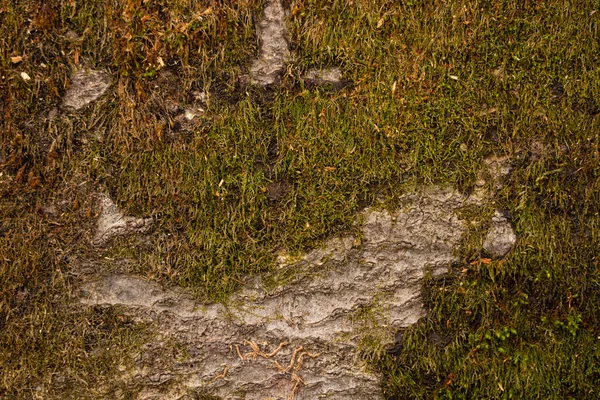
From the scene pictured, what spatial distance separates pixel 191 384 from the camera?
2992 millimetres

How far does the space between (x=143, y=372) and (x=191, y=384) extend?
0.97 ft

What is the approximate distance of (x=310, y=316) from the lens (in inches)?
119

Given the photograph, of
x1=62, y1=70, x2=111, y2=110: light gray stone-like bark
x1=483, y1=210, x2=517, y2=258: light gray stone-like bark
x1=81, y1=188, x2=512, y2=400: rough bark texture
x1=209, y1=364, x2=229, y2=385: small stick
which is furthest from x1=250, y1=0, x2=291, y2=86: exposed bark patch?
x1=209, y1=364, x2=229, y2=385: small stick

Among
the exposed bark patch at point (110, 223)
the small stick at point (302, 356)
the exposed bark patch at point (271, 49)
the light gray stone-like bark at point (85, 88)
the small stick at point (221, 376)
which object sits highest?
the exposed bark patch at point (271, 49)

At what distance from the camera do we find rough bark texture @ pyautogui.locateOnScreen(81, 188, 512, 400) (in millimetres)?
2984

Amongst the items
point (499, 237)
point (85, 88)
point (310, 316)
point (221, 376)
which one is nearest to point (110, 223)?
point (85, 88)

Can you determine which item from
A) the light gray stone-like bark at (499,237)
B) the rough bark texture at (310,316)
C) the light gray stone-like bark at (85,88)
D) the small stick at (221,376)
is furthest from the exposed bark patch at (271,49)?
the small stick at (221,376)

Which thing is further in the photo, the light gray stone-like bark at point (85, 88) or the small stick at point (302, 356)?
the small stick at point (302, 356)

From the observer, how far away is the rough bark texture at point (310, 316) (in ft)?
9.79

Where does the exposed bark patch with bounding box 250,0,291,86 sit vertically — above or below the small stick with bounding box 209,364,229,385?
above

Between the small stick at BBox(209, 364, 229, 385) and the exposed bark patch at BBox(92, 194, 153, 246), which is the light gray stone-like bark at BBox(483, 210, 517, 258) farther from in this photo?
the exposed bark patch at BBox(92, 194, 153, 246)

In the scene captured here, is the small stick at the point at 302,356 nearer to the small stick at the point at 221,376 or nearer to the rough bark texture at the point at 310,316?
the rough bark texture at the point at 310,316

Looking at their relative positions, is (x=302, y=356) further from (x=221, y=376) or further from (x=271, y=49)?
(x=271, y=49)

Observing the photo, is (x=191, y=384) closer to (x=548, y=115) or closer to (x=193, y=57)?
Result: (x=193, y=57)
